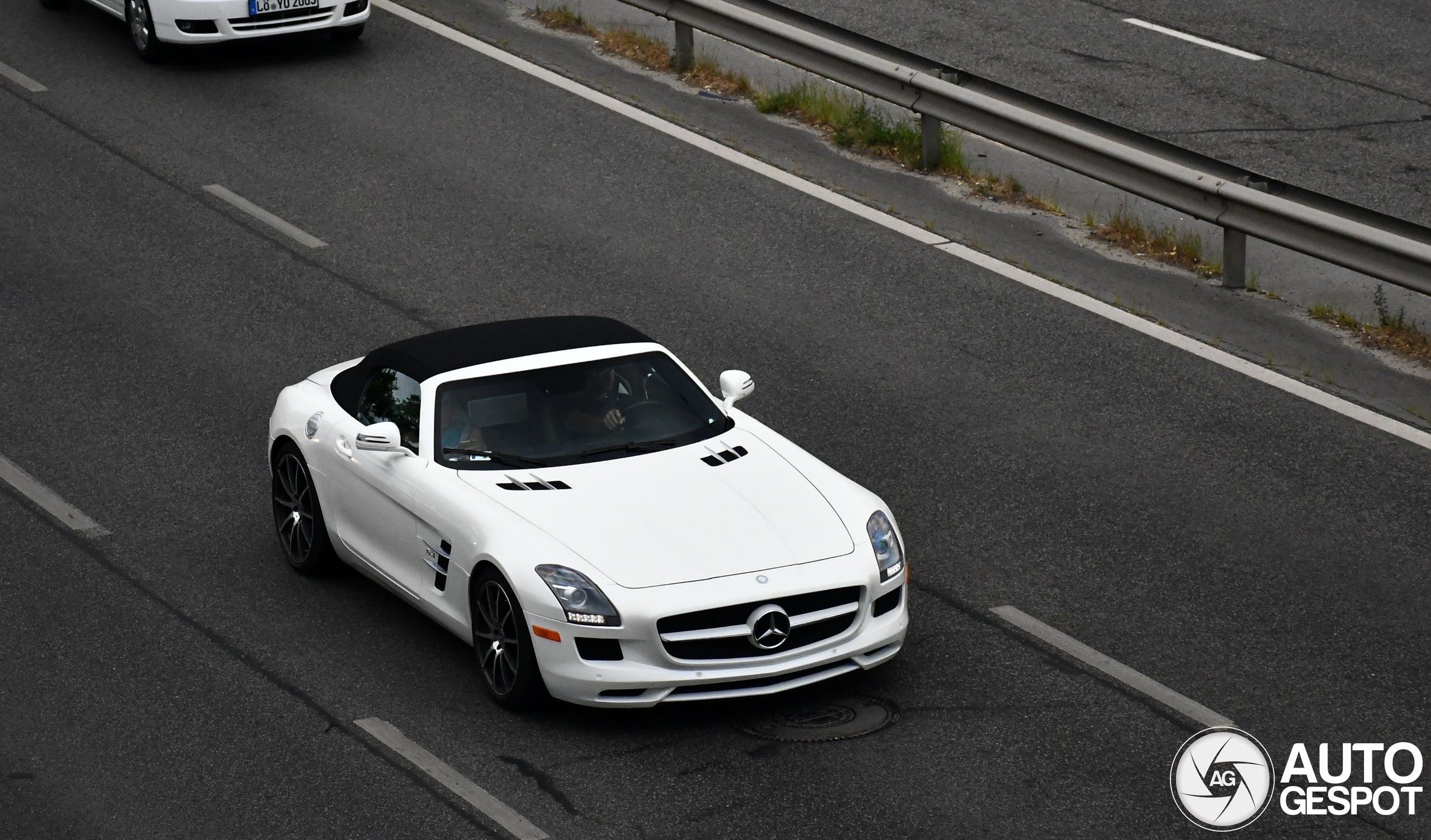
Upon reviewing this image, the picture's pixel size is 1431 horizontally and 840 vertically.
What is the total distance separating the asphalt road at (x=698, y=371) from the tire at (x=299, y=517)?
12cm

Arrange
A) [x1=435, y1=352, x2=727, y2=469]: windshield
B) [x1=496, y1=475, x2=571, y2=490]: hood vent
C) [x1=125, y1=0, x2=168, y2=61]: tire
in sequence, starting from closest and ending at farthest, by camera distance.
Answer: [x1=496, y1=475, x2=571, y2=490]: hood vent → [x1=435, y1=352, x2=727, y2=469]: windshield → [x1=125, y1=0, x2=168, y2=61]: tire

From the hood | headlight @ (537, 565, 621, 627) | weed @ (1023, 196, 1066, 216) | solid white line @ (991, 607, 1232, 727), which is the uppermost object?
the hood

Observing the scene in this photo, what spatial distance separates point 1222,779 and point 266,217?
966 centimetres

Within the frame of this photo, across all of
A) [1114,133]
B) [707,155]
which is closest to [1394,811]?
[1114,133]

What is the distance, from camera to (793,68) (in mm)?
18062

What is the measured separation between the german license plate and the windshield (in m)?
10.1

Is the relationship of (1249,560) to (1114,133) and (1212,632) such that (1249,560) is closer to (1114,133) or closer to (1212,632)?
(1212,632)

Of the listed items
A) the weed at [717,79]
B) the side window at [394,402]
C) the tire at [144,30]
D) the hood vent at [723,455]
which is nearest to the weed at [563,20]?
the weed at [717,79]

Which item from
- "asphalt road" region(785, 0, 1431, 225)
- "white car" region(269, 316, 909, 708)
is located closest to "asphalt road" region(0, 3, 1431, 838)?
"white car" region(269, 316, 909, 708)

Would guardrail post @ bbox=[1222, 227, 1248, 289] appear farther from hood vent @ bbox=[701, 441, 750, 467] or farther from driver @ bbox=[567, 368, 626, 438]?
driver @ bbox=[567, 368, 626, 438]

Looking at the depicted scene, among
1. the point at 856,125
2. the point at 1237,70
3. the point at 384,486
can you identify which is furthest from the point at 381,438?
the point at 1237,70

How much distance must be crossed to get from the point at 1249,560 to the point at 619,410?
3.30 meters

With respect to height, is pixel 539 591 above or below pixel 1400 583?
above

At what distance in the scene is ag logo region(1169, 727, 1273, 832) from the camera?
764 cm
